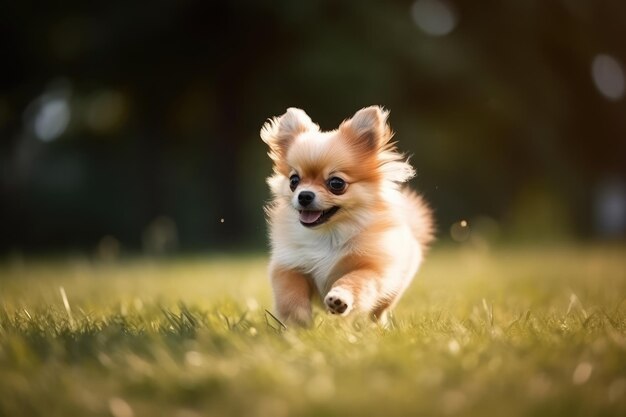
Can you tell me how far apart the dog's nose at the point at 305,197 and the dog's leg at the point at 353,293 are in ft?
1.20

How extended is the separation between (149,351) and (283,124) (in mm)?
1642

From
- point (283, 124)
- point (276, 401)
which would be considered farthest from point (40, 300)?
point (276, 401)

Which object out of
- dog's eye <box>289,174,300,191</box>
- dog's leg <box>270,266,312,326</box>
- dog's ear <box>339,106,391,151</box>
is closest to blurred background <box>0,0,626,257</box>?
dog's ear <box>339,106,391,151</box>

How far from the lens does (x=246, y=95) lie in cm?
1250

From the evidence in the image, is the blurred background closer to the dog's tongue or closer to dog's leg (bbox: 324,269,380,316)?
Answer: the dog's tongue

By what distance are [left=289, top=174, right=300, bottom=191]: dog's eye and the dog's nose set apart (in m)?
0.18

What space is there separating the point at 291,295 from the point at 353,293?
1.12 feet

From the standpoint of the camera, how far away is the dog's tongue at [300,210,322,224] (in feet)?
12.1

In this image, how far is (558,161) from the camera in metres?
13.6

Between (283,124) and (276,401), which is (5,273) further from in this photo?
(276,401)

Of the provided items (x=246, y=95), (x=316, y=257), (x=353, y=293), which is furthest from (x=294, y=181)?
(x=246, y=95)

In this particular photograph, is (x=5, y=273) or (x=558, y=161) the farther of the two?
(x=558, y=161)

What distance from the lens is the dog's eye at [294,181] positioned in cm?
382

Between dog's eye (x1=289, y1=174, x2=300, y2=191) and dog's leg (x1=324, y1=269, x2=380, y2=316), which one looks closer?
dog's leg (x1=324, y1=269, x2=380, y2=316)
